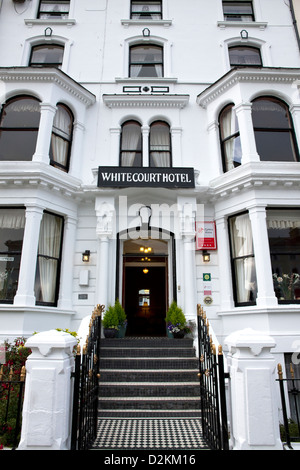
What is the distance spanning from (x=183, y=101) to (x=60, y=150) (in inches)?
162

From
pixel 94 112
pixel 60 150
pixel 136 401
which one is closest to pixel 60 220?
pixel 60 150

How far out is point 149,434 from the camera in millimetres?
4059

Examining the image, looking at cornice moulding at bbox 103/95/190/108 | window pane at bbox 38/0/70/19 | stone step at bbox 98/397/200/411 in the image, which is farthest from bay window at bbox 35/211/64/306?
window pane at bbox 38/0/70/19

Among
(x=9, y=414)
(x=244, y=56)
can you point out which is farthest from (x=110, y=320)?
(x=244, y=56)

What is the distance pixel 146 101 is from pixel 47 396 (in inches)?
337

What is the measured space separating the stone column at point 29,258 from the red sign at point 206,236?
419cm

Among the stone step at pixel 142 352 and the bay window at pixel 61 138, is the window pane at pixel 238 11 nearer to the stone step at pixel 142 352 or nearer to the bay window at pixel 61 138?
the bay window at pixel 61 138

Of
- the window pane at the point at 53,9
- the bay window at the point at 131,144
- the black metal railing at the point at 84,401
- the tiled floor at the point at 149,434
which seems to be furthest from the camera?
the window pane at the point at 53,9

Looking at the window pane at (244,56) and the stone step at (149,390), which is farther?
the window pane at (244,56)

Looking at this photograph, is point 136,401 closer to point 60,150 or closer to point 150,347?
point 150,347

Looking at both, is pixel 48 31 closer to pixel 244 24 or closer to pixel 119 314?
pixel 244 24

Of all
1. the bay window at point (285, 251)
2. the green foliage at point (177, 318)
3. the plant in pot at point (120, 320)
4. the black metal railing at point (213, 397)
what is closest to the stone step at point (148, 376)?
the black metal railing at point (213, 397)

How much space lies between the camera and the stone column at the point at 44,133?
24.6 ft

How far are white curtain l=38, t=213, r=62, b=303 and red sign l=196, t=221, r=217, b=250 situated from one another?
3838mm
